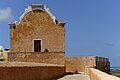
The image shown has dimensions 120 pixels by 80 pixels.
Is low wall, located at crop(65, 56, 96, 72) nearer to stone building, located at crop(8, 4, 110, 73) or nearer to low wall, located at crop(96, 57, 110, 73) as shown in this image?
stone building, located at crop(8, 4, 110, 73)

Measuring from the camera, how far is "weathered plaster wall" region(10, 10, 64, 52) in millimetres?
30094

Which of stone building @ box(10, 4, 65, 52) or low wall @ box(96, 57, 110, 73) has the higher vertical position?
stone building @ box(10, 4, 65, 52)

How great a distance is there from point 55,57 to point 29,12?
19.4 ft

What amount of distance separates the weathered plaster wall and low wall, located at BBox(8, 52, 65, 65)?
1970 millimetres

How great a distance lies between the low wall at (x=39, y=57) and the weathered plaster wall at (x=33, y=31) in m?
1.97

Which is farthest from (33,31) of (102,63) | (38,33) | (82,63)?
(102,63)

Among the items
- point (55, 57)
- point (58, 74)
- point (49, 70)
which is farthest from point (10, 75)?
point (55, 57)

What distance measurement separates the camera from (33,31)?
30.4m

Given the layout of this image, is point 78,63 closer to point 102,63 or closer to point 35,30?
point 102,63

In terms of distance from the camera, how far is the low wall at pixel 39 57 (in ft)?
91.5

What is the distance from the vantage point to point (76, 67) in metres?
32.7

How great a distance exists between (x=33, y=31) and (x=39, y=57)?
365cm

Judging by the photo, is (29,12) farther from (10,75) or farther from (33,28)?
(10,75)

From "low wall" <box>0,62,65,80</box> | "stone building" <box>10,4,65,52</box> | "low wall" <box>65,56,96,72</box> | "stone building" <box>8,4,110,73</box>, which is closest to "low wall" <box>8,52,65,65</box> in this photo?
"stone building" <box>8,4,110,73</box>
